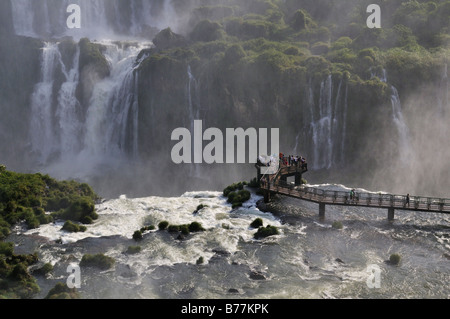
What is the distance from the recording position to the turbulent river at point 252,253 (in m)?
34.2

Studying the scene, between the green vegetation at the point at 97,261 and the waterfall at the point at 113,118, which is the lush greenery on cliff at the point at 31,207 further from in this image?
the waterfall at the point at 113,118

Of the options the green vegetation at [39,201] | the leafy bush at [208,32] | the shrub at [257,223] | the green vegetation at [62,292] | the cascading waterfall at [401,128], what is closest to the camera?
the green vegetation at [62,292]

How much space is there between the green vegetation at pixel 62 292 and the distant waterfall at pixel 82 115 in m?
48.4

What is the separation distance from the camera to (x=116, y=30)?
117250 mm

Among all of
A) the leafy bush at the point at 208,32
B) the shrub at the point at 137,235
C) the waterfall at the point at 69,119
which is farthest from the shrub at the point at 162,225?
the leafy bush at the point at 208,32

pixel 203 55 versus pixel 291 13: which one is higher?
pixel 291 13

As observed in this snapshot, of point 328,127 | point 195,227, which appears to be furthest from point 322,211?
point 328,127

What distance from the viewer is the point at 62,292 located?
32312 millimetres

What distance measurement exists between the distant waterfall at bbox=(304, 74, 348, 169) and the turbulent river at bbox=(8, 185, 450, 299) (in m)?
21.8

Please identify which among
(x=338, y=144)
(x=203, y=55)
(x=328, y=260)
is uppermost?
(x=203, y=55)

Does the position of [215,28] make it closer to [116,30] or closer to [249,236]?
[116,30]
